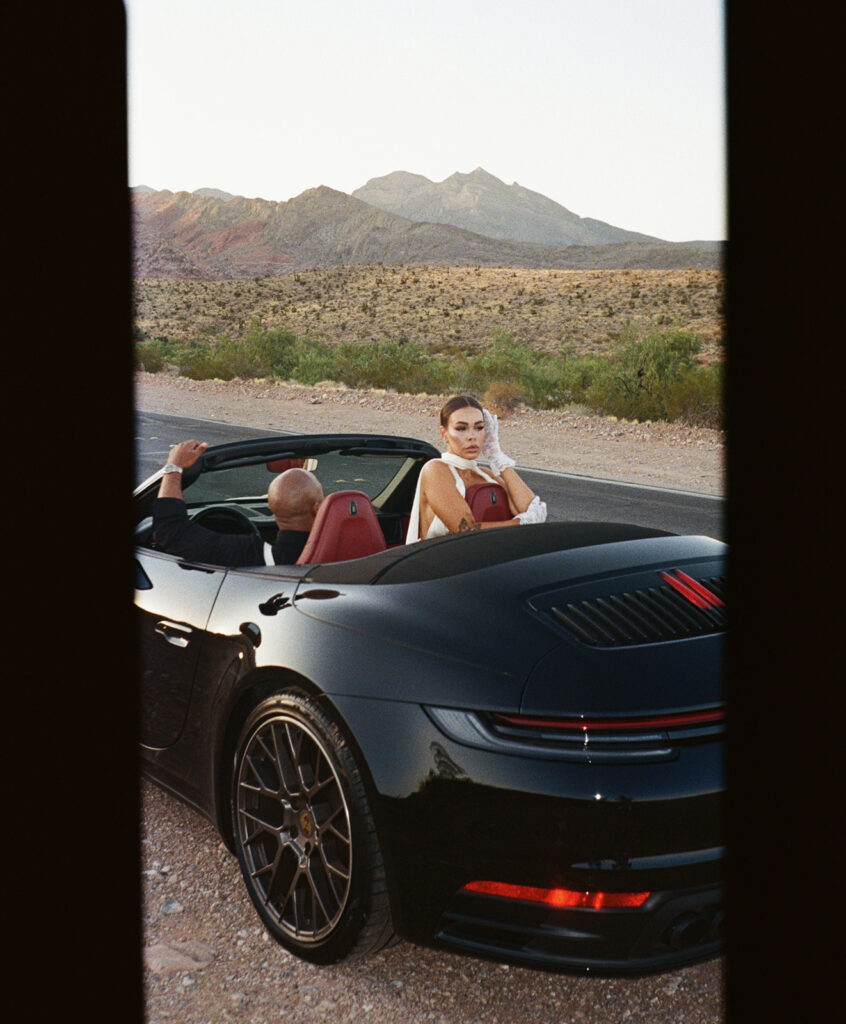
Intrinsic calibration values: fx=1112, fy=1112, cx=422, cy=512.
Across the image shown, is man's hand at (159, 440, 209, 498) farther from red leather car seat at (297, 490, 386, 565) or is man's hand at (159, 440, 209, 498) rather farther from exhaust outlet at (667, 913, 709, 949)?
exhaust outlet at (667, 913, 709, 949)

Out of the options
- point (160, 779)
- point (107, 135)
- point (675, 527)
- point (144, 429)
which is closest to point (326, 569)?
point (160, 779)

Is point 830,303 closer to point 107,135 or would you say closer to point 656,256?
point 107,135

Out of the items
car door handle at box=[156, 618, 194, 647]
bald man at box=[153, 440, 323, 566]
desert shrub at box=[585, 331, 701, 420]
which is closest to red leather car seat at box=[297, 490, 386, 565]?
bald man at box=[153, 440, 323, 566]

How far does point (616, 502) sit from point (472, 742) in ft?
33.8

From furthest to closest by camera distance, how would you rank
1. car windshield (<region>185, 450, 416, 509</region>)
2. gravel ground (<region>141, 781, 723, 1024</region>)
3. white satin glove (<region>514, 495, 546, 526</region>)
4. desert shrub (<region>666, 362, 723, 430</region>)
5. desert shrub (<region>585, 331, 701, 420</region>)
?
desert shrub (<region>585, 331, 701, 420</region>) → desert shrub (<region>666, 362, 723, 430</region>) → car windshield (<region>185, 450, 416, 509</region>) → white satin glove (<region>514, 495, 546, 526</region>) → gravel ground (<region>141, 781, 723, 1024</region>)

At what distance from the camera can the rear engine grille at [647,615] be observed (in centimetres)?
281

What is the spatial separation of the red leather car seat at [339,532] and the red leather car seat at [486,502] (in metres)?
0.77

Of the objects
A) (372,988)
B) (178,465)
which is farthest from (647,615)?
(178,465)

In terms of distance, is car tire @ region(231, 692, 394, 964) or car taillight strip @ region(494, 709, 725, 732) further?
car tire @ region(231, 692, 394, 964)

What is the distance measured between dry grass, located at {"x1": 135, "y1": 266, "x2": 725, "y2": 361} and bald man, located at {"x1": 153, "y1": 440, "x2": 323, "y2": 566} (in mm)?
47437

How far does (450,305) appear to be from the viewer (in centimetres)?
7919

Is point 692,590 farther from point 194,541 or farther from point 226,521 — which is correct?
point 226,521

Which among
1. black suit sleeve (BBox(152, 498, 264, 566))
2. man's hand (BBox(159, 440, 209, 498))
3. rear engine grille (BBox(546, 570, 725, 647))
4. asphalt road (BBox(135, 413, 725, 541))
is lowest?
asphalt road (BBox(135, 413, 725, 541))

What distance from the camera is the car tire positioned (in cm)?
284
